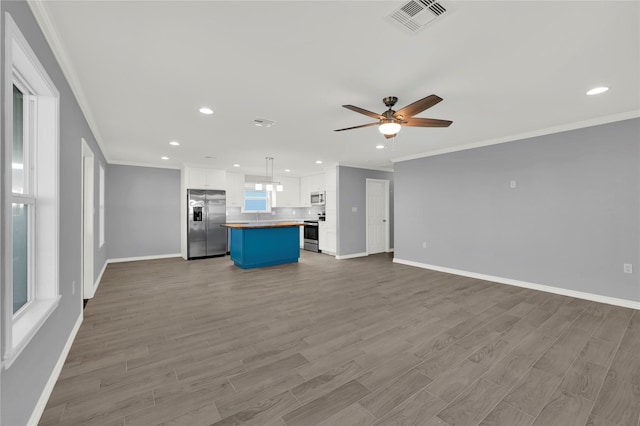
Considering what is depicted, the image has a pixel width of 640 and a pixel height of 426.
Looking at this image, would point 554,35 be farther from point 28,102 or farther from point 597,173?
point 28,102

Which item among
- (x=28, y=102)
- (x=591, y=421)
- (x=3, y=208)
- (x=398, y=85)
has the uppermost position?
(x=398, y=85)

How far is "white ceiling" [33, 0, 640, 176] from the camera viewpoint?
1.75 meters

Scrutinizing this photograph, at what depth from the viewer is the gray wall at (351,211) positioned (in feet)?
23.3

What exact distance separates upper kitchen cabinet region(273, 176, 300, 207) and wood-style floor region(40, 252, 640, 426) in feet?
16.7

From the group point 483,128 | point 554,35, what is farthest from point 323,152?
point 554,35

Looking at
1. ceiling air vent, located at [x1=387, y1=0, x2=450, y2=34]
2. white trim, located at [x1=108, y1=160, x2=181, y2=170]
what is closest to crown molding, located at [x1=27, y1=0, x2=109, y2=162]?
ceiling air vent, located at [x1=387, y1=0, x2=450, y2=34]

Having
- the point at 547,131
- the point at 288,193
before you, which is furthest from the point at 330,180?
the point at 547,131

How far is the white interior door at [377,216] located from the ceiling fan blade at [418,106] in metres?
4.88

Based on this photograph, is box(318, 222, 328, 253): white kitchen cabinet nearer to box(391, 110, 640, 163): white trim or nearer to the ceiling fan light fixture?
box(391, 110, 640, 163): white trim

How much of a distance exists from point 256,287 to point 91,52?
139 inches

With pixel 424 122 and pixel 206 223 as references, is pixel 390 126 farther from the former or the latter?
pixel 206 223

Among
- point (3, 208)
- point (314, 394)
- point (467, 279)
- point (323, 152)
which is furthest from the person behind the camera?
point (323, 152)

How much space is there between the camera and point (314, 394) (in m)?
1.91

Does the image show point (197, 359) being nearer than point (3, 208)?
No
